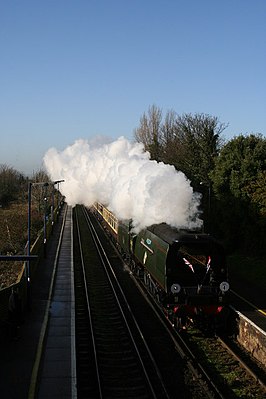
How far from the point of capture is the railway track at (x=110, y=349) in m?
10.8

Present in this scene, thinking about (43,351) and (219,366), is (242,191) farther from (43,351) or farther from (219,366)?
(43,351)

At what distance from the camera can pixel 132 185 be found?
20641 millimetres

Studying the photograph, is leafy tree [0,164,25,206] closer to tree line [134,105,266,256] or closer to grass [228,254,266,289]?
tree line [134,105,266,256]

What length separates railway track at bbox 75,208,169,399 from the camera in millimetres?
10808

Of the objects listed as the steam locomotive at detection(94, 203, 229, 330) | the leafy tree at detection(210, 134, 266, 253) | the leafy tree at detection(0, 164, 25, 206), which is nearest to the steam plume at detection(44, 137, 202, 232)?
the steam locomotive at detection(94, 203, 229, 330)

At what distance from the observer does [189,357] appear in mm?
12484

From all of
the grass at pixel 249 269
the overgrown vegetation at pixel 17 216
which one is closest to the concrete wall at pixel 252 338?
the grass at pixel 249 269

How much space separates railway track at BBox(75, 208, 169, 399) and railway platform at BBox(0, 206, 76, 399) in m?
0.38

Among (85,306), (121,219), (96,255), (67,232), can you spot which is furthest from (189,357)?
(67,232)

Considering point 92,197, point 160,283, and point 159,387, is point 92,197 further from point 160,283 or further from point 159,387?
point 159,387

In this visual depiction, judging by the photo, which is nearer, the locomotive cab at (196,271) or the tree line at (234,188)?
the locomotive cab at (196,271)

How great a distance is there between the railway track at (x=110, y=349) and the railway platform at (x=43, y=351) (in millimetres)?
380

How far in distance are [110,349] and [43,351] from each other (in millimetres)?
1953

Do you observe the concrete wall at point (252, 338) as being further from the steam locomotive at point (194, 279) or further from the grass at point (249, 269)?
the grass at point (249, 269)
